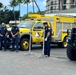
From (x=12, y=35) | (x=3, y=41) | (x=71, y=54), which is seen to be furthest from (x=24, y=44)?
(x=71, y=54)

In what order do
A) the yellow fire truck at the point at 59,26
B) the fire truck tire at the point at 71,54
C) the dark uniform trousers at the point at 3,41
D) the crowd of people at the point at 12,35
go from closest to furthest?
the fire truck tire at the point at 71,54 → the crowd of people at the point at 12,35 → the dark uniform trousers at the point at 3,41 → the yellow fire truck at the point at 59,26

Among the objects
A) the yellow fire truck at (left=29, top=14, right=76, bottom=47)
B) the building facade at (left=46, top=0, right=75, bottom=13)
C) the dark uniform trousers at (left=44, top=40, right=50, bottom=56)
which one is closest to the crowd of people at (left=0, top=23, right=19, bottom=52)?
the dark uniform trousers at (left=44, top=40, right=50, bottom=56)

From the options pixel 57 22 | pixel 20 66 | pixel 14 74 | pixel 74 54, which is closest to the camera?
pixel 14 74

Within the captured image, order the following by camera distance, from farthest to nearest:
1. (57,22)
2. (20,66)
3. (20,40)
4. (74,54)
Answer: (57,22) < (20,40) < (74,54) < (20,66)

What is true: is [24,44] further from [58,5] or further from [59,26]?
[58,5]

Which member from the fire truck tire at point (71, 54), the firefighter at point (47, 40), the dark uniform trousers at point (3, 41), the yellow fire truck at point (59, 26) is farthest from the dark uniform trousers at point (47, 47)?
the yellow fire truck at point (59, 26)

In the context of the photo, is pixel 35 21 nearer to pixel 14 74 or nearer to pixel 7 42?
pixel 7 42

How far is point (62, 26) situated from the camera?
21.2 meters

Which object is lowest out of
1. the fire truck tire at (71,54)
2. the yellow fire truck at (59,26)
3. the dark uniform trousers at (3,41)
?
the fire truck tire at (71,54)

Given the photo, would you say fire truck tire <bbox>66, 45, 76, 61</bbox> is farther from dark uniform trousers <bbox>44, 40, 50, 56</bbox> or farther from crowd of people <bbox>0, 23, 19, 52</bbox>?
crowd of people <bbox>0, 23, 19, 52</bbox>

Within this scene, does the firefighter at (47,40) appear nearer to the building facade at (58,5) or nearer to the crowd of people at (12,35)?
the crowd of people at (12,35)

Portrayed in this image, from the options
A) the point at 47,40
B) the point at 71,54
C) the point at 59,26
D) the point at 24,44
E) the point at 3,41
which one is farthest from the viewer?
the point at 59,26

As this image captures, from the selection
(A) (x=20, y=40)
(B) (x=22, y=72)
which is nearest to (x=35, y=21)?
(A) (x=20, y=40)

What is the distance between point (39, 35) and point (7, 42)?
6.84 feet
